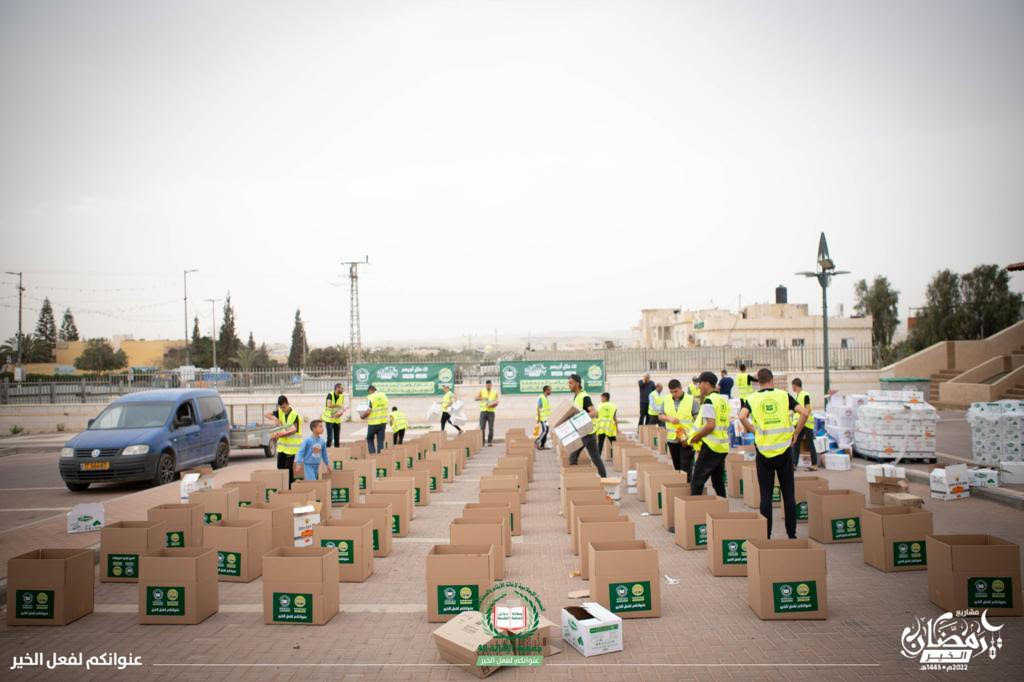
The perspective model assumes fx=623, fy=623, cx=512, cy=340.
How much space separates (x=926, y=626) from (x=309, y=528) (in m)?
6.03

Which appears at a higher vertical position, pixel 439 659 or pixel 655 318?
pixel 655 318

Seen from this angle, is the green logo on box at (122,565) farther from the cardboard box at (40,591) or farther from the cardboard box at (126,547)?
the cardboard box at (40,591)

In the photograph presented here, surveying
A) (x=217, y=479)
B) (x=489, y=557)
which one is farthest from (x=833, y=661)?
(x=217, y=479)

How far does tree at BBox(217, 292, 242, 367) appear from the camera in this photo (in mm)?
79062

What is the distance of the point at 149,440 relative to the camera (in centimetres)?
1222

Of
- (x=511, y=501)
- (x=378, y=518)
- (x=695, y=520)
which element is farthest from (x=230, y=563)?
(x=695, y=520)

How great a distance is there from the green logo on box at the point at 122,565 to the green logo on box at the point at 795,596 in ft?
20.3

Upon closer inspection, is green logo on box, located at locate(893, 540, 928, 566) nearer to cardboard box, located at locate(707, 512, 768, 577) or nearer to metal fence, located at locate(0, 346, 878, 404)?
cardboard box, located at locate(707, 512, 768, 577)

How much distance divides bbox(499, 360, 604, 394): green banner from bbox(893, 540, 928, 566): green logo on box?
18.6m

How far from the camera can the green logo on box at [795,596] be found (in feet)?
16.3

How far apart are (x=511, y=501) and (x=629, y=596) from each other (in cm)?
290

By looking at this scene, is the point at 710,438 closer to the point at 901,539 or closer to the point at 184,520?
the point at 901,539

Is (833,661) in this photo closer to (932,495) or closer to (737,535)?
(737,535)

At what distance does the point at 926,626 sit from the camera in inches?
186
